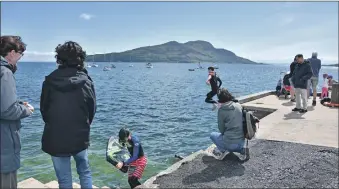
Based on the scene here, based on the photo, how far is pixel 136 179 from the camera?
6.06 meters

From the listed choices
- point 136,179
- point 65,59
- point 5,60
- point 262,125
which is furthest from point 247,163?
point 5,60

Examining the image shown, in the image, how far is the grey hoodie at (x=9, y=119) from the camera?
132 inches

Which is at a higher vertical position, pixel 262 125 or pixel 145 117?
pixel 262 125

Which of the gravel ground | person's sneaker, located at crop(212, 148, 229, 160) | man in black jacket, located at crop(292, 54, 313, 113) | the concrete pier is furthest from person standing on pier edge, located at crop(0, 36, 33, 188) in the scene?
man in black jacket, located at crop(292, 54, 313, 113)

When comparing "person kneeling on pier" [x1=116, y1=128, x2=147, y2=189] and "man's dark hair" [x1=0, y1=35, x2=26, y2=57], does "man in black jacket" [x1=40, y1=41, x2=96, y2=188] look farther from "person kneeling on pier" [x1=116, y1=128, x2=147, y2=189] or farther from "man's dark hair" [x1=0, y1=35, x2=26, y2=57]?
"person kneeling on pier" [x1=116, y1=128, x2=147, y2=189]

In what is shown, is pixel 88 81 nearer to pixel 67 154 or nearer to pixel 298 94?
pixel 67 154

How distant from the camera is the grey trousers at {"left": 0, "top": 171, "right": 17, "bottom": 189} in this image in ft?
11.4

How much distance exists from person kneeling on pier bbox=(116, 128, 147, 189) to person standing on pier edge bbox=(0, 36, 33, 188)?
93.1 inches

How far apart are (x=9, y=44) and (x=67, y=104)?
96cm

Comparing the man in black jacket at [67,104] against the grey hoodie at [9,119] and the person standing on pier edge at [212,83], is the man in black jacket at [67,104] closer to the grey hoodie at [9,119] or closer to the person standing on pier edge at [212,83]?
the grey hoodie at [9,119]

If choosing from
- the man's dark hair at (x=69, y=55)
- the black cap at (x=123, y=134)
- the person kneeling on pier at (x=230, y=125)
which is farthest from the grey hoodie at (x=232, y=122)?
the man's dark hair at (x=69, y=55)

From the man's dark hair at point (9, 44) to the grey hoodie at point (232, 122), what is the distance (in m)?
4.57

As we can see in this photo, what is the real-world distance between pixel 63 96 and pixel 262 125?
27.8 ft

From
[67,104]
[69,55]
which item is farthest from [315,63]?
[67,104]
